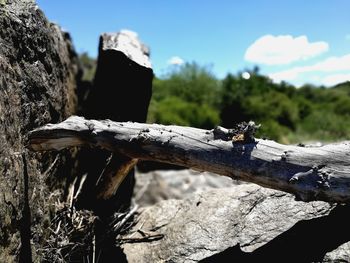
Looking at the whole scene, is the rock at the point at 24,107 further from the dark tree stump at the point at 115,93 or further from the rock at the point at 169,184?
the rock at the point at 169,184

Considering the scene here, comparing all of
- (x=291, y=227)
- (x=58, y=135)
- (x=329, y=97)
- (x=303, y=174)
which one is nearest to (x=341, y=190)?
(x=303, y=174)

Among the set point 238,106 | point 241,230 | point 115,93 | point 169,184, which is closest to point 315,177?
point 241,230

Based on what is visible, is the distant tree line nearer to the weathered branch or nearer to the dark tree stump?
the dark tree stump

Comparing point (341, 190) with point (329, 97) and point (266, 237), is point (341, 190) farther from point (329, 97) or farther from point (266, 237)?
point (329, 97)

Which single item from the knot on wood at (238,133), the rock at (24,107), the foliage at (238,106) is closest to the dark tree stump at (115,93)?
the rock at (24,107)

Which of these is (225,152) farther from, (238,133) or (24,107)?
(24,107)
